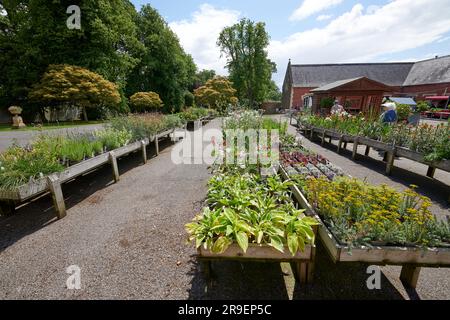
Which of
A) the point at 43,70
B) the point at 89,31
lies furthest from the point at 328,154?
the point at 43,70

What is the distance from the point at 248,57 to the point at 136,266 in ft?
120

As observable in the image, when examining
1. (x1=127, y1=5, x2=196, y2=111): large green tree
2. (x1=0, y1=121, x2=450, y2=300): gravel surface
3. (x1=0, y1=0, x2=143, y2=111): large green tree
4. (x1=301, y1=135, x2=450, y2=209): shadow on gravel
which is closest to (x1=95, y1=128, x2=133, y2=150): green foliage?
(x1=0, y1=121, x2=450, y2=300): gravel surface

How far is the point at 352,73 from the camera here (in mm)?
29875

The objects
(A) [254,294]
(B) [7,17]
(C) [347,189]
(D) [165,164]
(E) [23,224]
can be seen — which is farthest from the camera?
(B) [7,17]

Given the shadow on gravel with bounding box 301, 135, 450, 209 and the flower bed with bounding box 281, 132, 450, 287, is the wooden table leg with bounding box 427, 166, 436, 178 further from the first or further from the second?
the flower bed with bounding box 281, 132, 450, 287

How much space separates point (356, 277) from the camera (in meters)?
2.09

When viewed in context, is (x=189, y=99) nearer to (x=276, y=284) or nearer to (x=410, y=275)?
(x=276, y=284)

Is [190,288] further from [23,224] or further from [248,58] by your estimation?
[248,58]

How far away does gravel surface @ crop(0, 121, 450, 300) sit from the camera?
1.95 m

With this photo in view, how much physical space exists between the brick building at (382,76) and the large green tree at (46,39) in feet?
72.3

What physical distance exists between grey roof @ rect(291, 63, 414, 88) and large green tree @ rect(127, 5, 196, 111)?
57.7ft

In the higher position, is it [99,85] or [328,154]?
[99,85]

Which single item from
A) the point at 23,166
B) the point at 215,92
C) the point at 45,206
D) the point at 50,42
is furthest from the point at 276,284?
the point at 215,92
